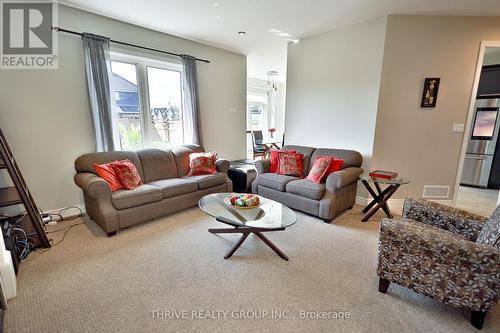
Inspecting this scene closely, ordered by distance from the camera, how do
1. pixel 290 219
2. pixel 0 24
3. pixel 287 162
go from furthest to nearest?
pixel 287 162
pixel 0 24
pixel 290 219

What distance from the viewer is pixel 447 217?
1.85 metres

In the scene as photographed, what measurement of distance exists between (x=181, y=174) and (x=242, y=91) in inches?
97.2

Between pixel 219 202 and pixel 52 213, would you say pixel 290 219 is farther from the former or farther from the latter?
pixel 52 213

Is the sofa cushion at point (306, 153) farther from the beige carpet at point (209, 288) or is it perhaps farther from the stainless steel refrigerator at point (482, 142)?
the stainless steel refrigerator at point (482, 142)

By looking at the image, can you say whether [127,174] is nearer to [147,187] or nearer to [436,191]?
[147,187]

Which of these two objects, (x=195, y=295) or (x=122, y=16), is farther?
(x=122, y=16)

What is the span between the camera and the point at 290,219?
2.12 metres

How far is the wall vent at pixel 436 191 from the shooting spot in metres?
3.50

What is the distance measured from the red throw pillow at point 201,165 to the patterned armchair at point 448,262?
2521mm

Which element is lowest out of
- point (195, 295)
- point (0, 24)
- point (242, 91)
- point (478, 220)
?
point (195, 295)

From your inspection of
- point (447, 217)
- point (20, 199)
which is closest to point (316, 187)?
point (447, 217)

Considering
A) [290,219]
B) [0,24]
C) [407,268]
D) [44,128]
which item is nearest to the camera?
[407,268]

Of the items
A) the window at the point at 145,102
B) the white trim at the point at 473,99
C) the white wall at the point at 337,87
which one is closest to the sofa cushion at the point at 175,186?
the window at the point at 145,102

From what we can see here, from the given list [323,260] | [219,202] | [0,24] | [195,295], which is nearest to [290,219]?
[323,260]
